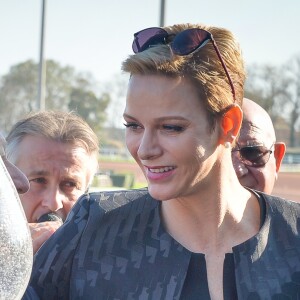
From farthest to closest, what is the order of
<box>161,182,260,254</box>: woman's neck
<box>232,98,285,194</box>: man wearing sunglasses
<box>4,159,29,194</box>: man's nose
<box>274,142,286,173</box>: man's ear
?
<box>274,142,286,173</box>: man's ear
<box>232,98,285,194</box>: man wearing sunglasses
<box>161,182,260,254</box>: woman's neck
<box>4,159,29,194</box>: man's nose

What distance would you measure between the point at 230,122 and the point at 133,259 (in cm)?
53

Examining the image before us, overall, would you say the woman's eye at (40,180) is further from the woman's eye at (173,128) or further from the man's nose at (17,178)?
the man's nose at (17,178)

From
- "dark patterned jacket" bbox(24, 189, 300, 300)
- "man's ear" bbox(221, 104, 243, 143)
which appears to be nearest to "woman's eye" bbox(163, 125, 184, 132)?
"man's ear" bbox(221, 104, 243, 143)

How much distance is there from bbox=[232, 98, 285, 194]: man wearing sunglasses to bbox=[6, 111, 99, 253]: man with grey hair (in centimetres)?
64

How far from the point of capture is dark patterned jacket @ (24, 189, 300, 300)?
214cm

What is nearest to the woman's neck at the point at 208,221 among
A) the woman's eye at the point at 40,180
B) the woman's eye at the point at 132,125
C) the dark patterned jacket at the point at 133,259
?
the dark patterned jacket at the point at 133,259

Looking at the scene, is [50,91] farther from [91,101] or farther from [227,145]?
[227,145]

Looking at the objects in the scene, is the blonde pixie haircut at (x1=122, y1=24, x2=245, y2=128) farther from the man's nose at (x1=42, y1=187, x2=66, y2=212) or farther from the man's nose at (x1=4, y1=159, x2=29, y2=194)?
the man's nose at (x1=4, y1=159, x2=29, y2=194)

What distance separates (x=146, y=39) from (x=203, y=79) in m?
0.23

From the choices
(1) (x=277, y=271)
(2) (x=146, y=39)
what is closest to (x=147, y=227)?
(1) (x=277, y=271)

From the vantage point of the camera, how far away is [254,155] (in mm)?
3127

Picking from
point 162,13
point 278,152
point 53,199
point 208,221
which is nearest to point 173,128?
point 208,221

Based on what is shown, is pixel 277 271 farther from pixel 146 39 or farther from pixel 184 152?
pixel 146 39

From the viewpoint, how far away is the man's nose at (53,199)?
9.12 feet
